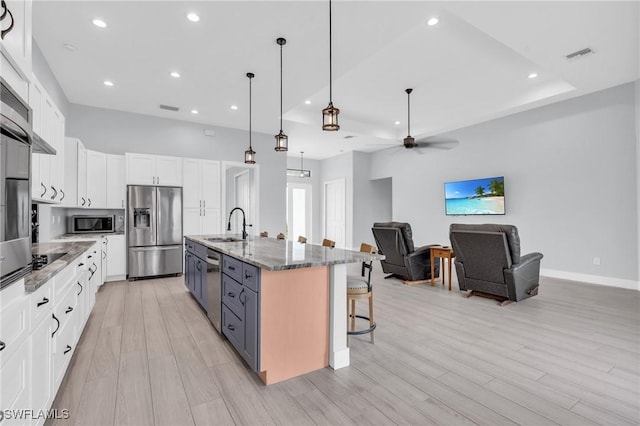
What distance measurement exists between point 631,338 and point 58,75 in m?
7.41

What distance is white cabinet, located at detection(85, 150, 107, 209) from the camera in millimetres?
5070

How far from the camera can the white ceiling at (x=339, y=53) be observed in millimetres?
3027

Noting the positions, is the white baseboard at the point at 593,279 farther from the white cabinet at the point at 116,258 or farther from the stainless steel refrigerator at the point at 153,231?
the white cabinet at the point at 116,258

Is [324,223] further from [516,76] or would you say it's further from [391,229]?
[516,76]

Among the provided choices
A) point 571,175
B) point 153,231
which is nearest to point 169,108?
point 153,231

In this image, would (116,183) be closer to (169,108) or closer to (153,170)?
(153,170)

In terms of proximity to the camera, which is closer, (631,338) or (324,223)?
(631,338)

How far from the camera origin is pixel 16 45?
1323 mm

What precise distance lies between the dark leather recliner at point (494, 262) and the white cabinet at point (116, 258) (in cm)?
537

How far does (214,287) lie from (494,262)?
3.40m

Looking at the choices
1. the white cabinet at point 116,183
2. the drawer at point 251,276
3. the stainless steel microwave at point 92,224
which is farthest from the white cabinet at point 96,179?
the drawer at point 251,276

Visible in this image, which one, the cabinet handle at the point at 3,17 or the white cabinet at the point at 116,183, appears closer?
the cabinet handle at the point at 3,17

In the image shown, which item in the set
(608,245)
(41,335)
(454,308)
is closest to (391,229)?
(454,308)

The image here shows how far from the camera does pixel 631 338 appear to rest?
2859mm
